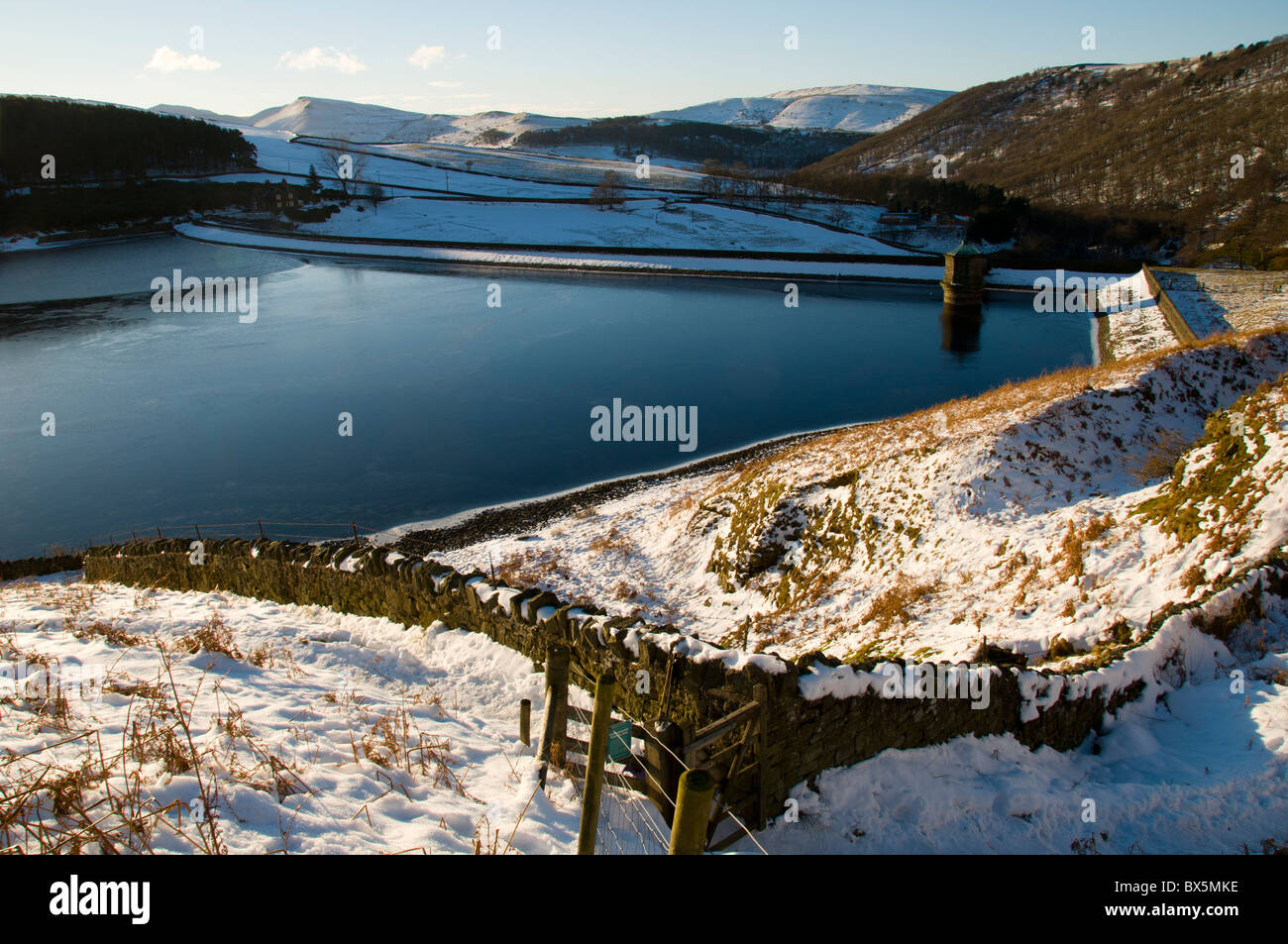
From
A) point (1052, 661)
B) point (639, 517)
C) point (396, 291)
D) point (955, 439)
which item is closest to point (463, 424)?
point (639, 517)

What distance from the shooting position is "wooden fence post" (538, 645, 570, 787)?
5133mm

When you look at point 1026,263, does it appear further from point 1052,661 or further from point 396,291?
point 1052,661

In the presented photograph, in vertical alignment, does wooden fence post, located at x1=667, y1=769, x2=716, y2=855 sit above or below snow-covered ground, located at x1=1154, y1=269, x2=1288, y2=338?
below

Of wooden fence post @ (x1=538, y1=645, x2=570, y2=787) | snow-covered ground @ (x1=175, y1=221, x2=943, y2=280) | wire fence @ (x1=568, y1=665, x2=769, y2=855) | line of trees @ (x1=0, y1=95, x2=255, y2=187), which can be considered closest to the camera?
wire fence @ (x1=568, y1=665, x2=769, y2=855)

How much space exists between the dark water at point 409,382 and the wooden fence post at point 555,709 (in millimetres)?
16425

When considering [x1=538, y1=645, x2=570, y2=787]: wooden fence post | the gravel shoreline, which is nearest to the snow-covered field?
the gravel shoreline

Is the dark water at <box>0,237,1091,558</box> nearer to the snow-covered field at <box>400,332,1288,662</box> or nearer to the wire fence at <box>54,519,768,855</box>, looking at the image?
the snow-covered field at <box>400,332,1288,662</box>

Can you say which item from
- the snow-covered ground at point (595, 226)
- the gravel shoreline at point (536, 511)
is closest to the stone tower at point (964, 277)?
the snow-covered ground at point (595, 226)

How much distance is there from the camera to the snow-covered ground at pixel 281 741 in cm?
404

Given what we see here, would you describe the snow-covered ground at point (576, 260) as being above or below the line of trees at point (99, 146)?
below

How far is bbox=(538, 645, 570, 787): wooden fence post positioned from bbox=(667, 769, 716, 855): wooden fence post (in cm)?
208

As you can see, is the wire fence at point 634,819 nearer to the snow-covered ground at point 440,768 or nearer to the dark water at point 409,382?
the snow-covered ground at point 440,768

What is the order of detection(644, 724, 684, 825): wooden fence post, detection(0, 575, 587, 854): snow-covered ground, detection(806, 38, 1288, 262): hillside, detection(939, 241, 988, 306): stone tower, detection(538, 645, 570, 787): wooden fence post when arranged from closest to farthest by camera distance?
detection(0, 575, 587, 854): snow-covered ground, detection(644, 724, 684, 825): wooden fence post, detection(538, 645, 570, 787): wooden fence post, detection(939, 241, 988, 306): stone tower, detection(806, 38, 1288, 262): hillside

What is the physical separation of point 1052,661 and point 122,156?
13087 centimetres
